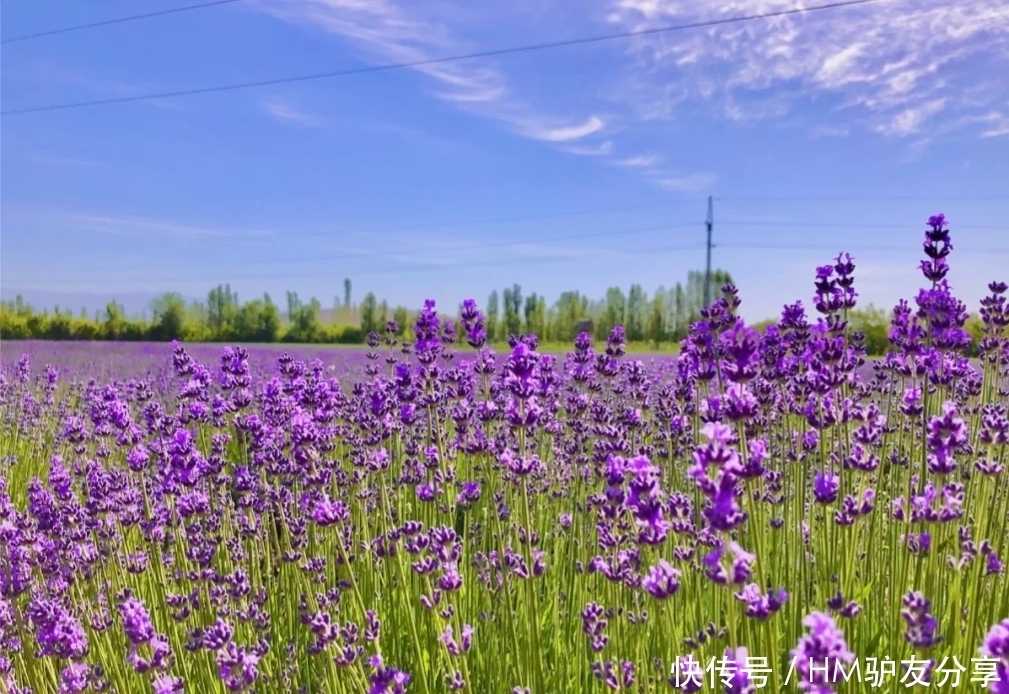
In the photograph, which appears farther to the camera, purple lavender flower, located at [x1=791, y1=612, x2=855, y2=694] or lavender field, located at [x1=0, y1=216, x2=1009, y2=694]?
lavender field, located at [x1=0, y1=216, x2=1009, y2=694]

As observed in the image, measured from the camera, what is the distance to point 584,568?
11.3ft

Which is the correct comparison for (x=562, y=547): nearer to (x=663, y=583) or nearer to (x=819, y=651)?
(x=663, y=583)

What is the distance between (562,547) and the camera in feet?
14.1

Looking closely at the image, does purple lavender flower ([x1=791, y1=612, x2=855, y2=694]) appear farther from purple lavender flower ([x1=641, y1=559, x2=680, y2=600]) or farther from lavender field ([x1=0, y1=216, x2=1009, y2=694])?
purple lavender flower ([x1=641, y1=559, x2=680, y2=600])

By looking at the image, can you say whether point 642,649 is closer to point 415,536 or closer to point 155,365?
point 415,536

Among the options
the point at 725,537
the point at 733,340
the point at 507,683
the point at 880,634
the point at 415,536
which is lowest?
the point at 507,683

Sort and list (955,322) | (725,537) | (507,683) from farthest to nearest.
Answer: (955,322) < (507,683) < (725,537)

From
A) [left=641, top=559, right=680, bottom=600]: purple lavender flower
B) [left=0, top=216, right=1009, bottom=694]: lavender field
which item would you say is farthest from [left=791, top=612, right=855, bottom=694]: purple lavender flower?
[left=641, top=559, right=680, bottom=600]: purple lavender flower

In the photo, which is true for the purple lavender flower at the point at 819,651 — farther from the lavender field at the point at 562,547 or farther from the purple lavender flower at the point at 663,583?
the purple lavender flower at the point at 663,583

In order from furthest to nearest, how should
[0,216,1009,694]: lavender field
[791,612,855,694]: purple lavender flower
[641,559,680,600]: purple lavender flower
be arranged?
[0,216,1009,694]: lavender field < [641,559,680,600]: purple lavender flower < [791,612,855,694]: purple lavender flower

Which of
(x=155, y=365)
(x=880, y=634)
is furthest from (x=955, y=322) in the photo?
(x=155, y=365)

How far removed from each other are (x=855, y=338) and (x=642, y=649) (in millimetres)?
2549

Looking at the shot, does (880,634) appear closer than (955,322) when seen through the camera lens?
Yes

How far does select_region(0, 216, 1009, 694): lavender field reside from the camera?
2.18 metres
